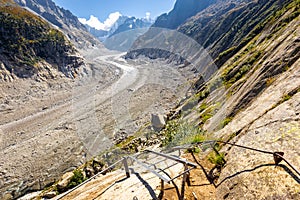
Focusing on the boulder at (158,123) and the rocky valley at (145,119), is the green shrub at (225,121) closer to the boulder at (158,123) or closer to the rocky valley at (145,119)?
the rocky valley at (145,119)

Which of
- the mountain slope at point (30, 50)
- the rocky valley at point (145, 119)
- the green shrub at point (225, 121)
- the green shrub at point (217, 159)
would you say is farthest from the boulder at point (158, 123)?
the mountain slope at point (30, 50)

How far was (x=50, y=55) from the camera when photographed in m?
80.3

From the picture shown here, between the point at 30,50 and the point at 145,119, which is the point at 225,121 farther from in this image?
the point at 30,50

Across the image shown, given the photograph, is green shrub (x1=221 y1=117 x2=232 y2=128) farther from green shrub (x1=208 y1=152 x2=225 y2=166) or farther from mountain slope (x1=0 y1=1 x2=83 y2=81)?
mountain slope (x1=0 y1=1 x2=83 y2=81)

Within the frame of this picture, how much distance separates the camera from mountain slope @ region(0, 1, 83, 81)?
65562 millimetres

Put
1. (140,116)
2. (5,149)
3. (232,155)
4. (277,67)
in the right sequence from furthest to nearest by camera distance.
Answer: (140,116) < (5,149) < (277,67) < (232,155)

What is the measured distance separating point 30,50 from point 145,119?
55372 mm

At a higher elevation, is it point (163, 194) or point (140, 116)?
point (140, 116)

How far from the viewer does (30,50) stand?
7331cm

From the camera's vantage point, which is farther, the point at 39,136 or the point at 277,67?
the point at 39,136

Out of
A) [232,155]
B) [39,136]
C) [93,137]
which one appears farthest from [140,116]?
[232,155]

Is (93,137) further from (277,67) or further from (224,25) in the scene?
(224,25)

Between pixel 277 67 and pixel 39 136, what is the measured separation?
35431 millimetres

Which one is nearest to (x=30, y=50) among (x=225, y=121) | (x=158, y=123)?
(x=158, y=123)
